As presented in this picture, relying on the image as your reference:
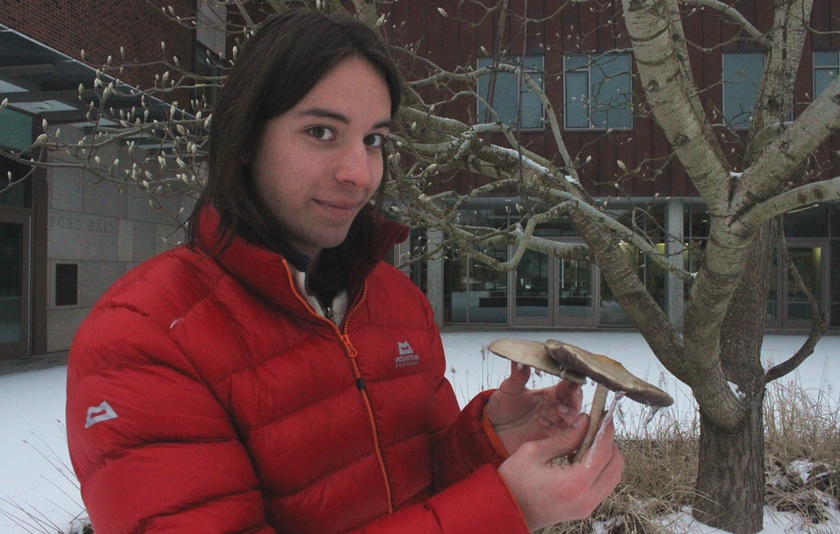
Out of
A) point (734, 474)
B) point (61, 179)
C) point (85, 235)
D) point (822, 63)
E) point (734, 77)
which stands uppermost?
point (822, 63)

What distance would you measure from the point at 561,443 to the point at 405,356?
1.51 ft

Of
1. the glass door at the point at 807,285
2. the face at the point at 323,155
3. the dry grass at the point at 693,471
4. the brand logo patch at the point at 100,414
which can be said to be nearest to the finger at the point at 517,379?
the face at the point at 323,155

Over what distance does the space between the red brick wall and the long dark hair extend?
8.12 metres

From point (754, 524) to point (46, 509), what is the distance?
15.6 ft

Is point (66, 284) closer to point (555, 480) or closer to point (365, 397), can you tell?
point (365, 397)

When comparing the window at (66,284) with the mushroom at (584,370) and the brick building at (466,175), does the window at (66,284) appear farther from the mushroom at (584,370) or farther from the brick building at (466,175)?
the mushroom at (584,370)

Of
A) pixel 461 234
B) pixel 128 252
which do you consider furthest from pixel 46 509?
pixel 128 252

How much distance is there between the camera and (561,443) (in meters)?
1.17

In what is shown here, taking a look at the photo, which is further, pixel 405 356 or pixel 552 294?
pixel 552 294

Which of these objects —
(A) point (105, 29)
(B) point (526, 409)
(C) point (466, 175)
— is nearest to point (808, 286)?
(C) point (466, 175)

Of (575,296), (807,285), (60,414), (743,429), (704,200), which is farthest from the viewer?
(575,296)

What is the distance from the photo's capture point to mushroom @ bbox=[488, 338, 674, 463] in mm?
1058

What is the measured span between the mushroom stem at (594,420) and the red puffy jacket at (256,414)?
178 mm

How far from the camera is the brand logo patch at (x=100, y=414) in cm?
94
